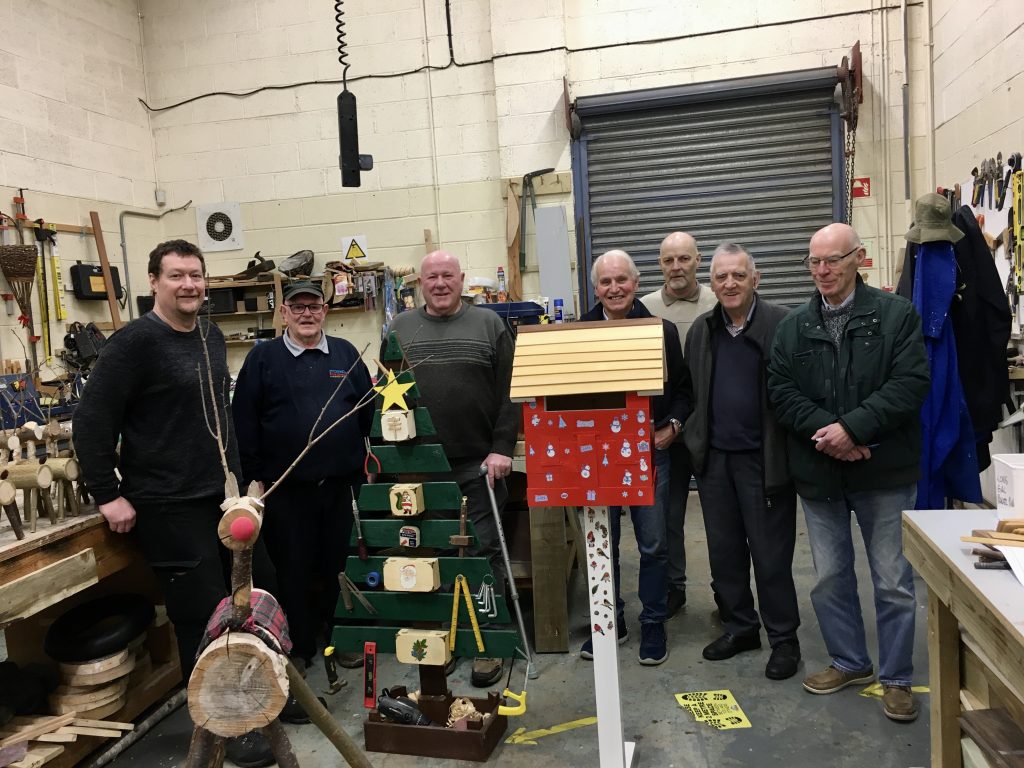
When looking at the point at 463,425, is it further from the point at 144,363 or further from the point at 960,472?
the point at 960,472

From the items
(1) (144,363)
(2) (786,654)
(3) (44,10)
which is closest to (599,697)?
(2) (786,654)

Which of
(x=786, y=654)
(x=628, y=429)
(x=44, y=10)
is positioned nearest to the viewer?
(x=628, y=429)

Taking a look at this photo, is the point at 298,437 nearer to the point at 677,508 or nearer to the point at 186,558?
the point at 186,558

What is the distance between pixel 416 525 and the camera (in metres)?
2.37

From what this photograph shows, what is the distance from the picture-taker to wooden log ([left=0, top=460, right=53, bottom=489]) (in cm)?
219

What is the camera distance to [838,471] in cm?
238

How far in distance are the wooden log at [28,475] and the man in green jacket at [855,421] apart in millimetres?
2288

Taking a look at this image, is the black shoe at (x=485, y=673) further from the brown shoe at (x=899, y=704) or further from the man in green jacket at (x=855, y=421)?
the brown shoe at (x=899, y=704)

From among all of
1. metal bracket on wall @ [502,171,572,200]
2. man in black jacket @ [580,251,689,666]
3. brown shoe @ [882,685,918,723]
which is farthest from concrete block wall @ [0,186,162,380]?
brown shoe @ [882,685,918,723]

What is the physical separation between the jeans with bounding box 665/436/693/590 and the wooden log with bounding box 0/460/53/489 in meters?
2.14

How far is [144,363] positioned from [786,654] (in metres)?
2.41

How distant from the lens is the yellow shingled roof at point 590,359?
6.48 feet

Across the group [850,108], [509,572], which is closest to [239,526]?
[509,572]

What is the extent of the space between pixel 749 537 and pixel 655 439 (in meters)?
0.52
